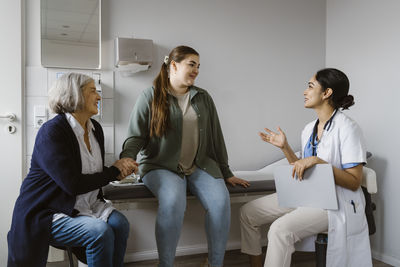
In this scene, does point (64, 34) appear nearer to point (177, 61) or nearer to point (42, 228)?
point (177, 61)

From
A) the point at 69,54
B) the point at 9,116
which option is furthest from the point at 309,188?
the point at 9,116

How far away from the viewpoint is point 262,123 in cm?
303

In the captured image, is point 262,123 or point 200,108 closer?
point 200,108

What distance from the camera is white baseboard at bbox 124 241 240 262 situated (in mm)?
2643

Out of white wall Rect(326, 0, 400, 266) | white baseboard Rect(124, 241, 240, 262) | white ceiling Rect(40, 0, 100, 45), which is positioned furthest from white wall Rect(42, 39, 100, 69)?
white wall Rect(326, 0, 400, 266)

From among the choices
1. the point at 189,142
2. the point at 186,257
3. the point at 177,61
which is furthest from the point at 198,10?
the point at 186,257

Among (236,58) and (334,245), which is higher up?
(236,58)

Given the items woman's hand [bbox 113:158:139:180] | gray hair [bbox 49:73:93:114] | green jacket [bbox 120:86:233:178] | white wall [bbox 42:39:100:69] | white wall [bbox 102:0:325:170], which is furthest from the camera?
A: white wall [bbox 102:0:325:170]

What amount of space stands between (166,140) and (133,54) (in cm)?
75

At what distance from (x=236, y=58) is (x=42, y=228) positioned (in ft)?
6.54

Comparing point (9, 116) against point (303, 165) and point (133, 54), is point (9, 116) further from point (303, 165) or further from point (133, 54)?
point (303, 165)

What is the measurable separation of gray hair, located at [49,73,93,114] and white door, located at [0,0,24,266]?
0.86m

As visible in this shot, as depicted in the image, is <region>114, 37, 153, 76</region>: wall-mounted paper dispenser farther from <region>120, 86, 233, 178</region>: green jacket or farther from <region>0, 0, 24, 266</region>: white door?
<region>0, 0, 24, 266</region>: white door

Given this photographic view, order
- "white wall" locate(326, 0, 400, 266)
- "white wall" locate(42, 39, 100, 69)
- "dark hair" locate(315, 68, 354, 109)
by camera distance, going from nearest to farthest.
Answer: "dark hair" locate(315, 68, 354, 109) < "white wall" locate(42, 39, 100, 69) < "white wall" locate(326, 0, 400, 266)
